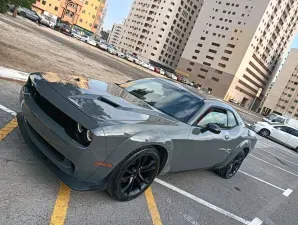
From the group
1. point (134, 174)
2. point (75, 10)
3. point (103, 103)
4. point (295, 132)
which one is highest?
point (75, 10)

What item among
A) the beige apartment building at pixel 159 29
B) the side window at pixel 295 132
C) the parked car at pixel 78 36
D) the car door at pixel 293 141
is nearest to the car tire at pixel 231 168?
the car door at pixel 293 141

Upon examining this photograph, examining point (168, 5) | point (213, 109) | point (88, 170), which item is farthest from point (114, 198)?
point (168, 5)

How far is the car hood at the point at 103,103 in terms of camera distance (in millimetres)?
3317

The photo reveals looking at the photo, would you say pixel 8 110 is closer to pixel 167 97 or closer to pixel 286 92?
pixel 167 97

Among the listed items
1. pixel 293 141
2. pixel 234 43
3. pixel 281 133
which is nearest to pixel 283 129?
pixel 281 133

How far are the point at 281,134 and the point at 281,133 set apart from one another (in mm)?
63

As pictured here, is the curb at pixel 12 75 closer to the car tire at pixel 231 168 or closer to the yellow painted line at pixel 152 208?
the yellow painted line at pixel 152 208

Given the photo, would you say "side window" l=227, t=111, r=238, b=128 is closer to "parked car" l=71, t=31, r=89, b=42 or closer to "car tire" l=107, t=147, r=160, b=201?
"car tire" l=107, t=147, r=160, b=201

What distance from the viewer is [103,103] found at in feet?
11.8

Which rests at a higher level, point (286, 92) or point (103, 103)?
point (286, 92)

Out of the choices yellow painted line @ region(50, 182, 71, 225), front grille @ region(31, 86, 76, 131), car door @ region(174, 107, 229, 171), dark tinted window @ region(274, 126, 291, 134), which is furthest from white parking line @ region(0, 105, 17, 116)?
dark tinted window @ region(274, 126, 291, 134)

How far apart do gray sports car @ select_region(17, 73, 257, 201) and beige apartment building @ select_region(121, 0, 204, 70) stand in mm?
101916

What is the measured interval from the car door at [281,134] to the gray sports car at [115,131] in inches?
593

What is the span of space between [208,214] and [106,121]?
90.2 inches
